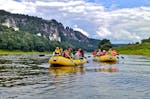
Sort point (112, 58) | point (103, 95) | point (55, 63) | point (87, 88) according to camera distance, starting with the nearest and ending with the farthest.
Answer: point (103, 95) → point (87, 88) → point (55, 63) → point (112, 58)

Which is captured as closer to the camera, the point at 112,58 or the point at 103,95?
the point at 103,95

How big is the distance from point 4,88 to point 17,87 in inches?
56.5

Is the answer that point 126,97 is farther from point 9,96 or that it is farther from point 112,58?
point 112,58

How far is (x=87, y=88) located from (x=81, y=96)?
14.3ft

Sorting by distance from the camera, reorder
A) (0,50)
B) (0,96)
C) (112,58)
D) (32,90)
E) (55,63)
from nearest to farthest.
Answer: (0,96) < (32,90) < (55,63) < (112,58) < (0,50)

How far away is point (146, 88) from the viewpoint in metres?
32.4

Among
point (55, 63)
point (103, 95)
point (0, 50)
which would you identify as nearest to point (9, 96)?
point (103, 95)

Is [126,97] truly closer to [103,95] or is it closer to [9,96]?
[103,95]

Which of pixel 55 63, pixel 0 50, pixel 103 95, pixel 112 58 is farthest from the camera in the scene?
pixel 0 50

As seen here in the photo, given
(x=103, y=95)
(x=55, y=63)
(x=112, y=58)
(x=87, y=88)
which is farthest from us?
(x=112, y=58)

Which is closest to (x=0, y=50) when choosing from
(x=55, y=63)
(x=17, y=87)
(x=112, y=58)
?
(x=112, y=58)

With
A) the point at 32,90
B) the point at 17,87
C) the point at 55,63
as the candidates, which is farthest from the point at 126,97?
the point at 55,63

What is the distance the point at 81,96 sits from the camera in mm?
27156

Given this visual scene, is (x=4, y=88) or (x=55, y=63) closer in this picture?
(x=4, y=88)
